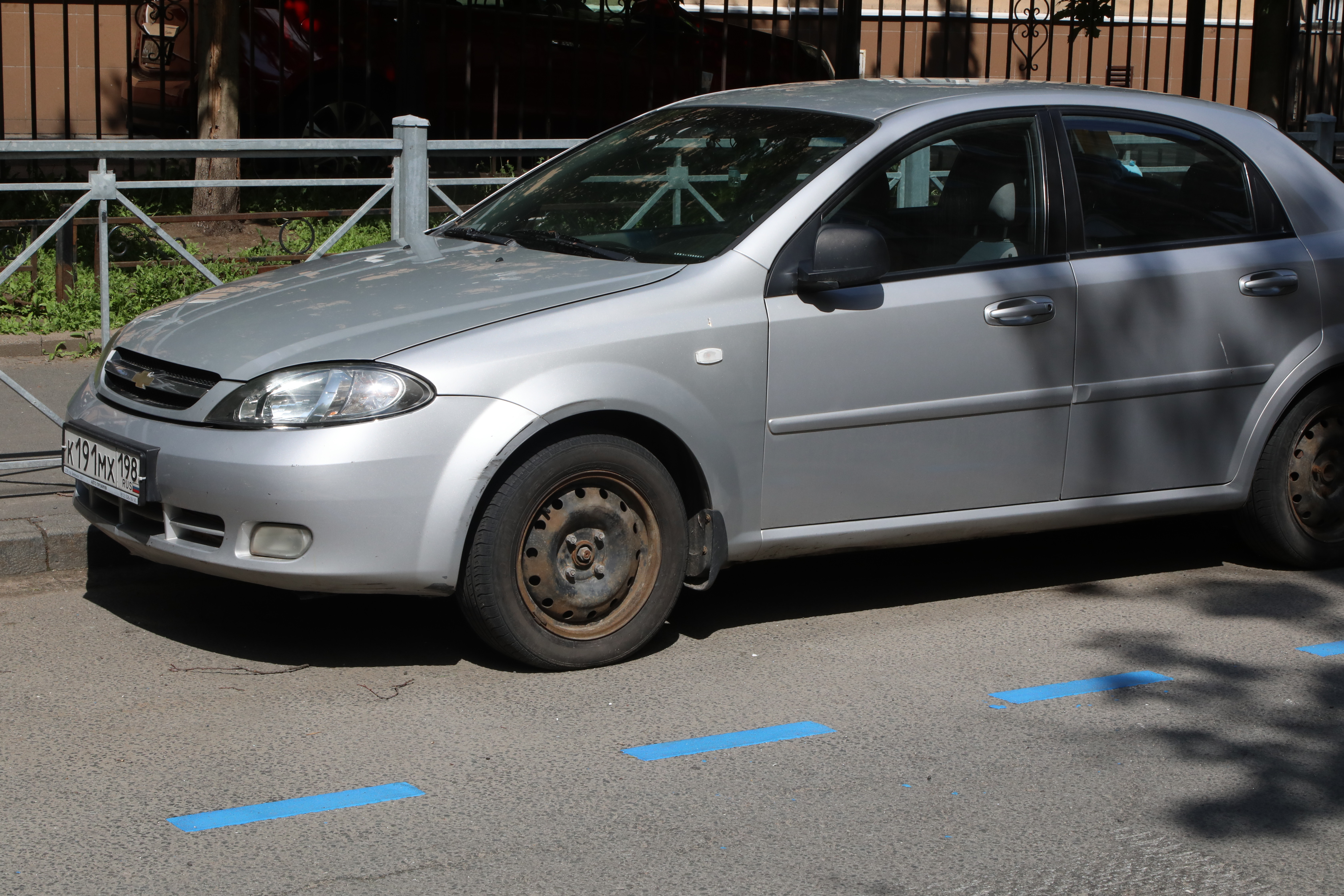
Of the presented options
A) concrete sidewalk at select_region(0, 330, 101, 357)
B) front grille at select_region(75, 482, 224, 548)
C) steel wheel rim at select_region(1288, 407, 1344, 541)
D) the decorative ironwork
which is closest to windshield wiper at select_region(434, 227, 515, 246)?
front grille at select_region(75, 482, 224, 548)

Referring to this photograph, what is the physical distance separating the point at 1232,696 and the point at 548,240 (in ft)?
8.34

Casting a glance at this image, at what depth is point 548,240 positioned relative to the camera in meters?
5.24

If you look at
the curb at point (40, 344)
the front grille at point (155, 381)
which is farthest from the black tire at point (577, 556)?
the curb at point (40, 344)

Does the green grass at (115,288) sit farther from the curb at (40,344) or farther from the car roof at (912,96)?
the car roof at (912,96)

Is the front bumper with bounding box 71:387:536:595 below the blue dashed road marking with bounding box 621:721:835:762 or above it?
above

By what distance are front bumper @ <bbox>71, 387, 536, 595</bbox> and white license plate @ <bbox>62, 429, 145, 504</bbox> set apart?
0.10 m

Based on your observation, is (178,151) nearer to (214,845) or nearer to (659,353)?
(659,353)

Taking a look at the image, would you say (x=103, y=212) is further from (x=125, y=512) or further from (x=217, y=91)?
(x=217, y=91)

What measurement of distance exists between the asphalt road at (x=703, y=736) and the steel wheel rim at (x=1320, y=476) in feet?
0.72

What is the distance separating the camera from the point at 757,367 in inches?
185

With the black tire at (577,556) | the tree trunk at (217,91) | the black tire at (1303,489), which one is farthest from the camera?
the tree trunk at (217,91)

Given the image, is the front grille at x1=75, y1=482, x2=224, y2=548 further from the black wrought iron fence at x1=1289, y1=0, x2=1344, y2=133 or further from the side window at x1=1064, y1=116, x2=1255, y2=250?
the black wrought iron fence at x1=1289, y1=0, x2=1344, y2=133

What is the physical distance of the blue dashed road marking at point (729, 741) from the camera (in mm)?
4055

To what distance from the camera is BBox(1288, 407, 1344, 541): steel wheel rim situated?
5.75 m
